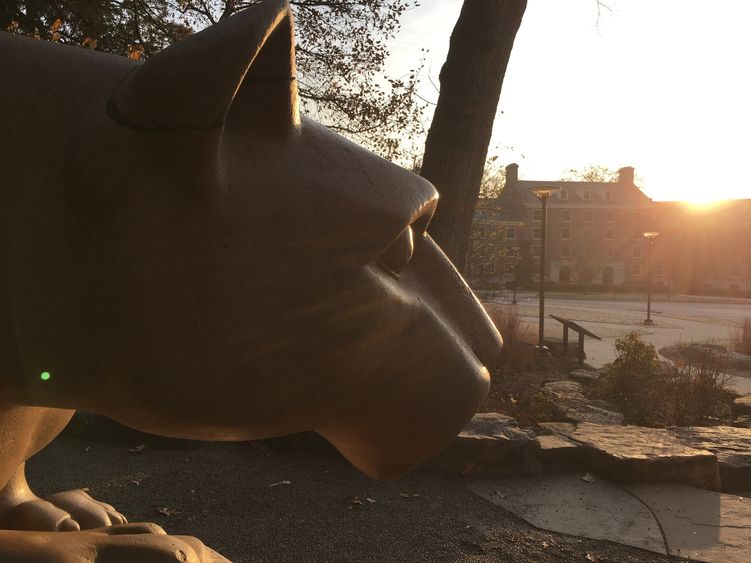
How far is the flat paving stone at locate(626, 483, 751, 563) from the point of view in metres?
3.47

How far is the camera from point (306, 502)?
4.06 m

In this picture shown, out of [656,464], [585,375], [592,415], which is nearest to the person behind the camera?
[656,464]

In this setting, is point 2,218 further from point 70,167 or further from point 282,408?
point 282,408

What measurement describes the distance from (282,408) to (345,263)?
23 centimetres

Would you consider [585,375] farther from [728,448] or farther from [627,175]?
[627,175]

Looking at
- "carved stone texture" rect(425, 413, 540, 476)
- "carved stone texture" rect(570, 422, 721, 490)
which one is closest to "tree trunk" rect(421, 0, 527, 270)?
"carved stone texture" rect(425, 413, 540, 476)

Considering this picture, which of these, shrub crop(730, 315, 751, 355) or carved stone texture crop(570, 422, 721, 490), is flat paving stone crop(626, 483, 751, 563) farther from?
shrub crop(730, 315, 751, 355)

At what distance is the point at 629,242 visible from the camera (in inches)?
2221

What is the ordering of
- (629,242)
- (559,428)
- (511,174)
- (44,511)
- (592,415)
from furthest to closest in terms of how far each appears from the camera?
(629,242) < (511,174) < (592,415) < (559,428) < (44,511)

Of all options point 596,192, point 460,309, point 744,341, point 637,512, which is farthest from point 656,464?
point 596,192

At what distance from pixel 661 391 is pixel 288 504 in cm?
592

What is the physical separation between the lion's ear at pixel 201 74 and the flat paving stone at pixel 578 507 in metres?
3.71

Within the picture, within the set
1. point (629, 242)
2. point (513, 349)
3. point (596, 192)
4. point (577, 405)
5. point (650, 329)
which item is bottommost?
point (650, 329)

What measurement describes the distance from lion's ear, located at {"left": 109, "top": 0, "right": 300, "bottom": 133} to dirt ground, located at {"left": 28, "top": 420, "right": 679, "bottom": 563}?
2.99m
